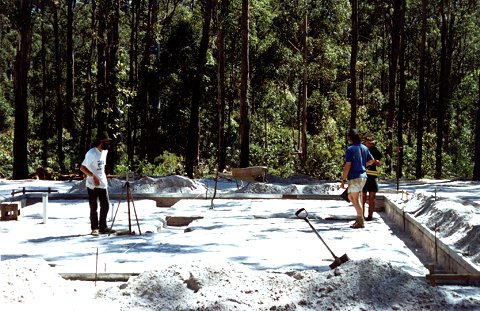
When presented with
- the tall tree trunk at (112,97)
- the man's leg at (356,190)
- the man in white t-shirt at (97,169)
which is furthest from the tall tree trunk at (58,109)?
the man's leg at (356,190)

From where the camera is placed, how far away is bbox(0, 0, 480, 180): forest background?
93.4 feet

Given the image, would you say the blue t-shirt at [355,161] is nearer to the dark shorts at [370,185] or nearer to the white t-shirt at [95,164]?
the dark shorts at [370,185]

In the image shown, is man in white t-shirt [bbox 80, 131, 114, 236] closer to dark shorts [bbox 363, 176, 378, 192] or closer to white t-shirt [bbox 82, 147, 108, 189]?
white t-shirt [bbox 82, 147, 108, 189]

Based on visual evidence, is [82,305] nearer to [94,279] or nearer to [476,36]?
[94,279]

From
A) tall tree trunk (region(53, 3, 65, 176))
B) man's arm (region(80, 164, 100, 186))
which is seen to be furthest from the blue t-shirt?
tall tree trunk (region(53, 3, 65, 176))

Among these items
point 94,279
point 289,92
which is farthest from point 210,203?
point 289,92

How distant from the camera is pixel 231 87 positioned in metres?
39.3

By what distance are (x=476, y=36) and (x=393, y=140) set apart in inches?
999

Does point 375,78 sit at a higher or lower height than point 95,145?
higher

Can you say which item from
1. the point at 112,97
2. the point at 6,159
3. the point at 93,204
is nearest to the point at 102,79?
the point at 112,97

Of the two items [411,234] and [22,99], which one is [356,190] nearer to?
[411,234]

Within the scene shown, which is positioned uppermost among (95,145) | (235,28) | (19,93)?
(235,28)

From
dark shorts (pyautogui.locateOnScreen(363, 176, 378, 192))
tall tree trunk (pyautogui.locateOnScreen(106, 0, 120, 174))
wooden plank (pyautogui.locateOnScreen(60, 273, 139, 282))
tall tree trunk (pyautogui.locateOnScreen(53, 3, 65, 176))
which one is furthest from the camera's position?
tall tree trunk (pyautogui.locateOnScreen(53, 3, 65, 176))

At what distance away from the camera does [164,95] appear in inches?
1539
